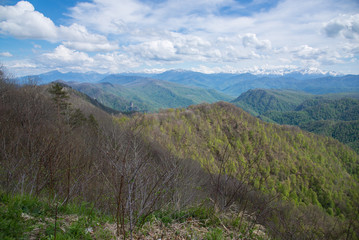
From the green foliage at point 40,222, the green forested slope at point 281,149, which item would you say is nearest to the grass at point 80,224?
the green foliage at point 40,222

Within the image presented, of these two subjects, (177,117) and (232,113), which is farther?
(232,113)

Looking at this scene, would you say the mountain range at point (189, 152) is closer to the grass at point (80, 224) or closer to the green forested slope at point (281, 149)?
the grass at point (80, 224)

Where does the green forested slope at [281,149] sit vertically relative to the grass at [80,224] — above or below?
below

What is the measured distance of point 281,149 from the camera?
88.9 metres

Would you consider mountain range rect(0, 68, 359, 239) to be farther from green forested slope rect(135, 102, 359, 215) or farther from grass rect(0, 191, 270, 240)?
green forested slope rect(135, 102, 359, 215)

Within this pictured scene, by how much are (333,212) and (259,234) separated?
8126cm

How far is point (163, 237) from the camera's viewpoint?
4301mm

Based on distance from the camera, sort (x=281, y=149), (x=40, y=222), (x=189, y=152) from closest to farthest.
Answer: (x=40, y=222) < (x=189, y=152) < (x=281, y=149)

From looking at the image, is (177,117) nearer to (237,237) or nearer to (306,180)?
(306,180)

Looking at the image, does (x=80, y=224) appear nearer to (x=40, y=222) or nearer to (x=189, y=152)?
(x=40, y=222)

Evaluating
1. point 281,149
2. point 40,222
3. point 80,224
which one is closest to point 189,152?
point 80,224

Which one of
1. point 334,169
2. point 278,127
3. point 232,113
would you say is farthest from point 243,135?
point 334,169

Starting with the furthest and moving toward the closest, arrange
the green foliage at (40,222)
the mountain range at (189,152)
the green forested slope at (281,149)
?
the green forested slope at (281,149)
the mountain range at (189,152)
the green foliage at (40,222)

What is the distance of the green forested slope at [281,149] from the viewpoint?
6546cm
